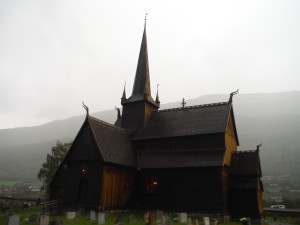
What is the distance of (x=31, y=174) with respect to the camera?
10700 centimetres

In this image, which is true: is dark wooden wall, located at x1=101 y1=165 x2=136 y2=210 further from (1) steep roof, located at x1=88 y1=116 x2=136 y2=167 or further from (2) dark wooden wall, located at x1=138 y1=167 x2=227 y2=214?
(2) dark wooden wall, located at x1=138 y1=167 x2=227 y2=214

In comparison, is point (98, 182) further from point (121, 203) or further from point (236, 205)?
point (236, 205)

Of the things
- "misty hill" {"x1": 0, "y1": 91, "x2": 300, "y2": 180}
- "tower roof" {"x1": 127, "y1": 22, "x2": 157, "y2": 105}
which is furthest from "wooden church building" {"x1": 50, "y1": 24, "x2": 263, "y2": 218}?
"misty hill" {"x1": 0, "y1": 91, "x2": 300, "y2": 180}

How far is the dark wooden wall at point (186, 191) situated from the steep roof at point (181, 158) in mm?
604

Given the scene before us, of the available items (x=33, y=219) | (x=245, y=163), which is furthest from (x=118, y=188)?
(x=245, y=163)

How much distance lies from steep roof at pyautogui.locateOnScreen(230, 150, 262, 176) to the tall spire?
1281 cm

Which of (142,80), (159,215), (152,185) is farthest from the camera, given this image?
(142,80)

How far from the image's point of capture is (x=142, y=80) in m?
36.7

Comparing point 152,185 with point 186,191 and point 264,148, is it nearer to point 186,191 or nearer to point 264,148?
point 186,191

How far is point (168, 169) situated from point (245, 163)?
741cm

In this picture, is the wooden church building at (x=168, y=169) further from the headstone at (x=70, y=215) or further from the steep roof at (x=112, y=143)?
the headstone at (x=70, y=215)

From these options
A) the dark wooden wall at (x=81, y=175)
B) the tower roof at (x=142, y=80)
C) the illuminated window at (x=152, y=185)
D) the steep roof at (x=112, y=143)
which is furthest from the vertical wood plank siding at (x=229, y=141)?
the dark wooden wall at (x=81, y=175)

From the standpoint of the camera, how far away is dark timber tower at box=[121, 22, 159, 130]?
110 ft

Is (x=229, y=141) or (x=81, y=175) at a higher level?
(x=229, y=141)
